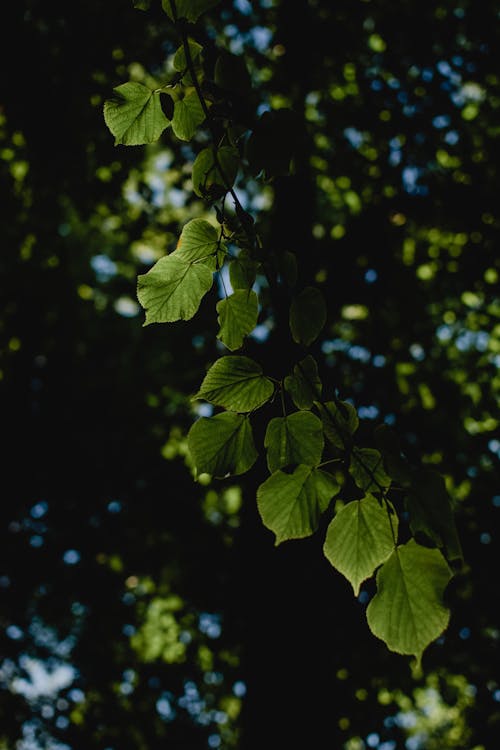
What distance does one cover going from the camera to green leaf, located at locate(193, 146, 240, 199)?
1.04 metres

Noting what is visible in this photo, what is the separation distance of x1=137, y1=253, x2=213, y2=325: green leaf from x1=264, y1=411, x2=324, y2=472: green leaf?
0.30 meters

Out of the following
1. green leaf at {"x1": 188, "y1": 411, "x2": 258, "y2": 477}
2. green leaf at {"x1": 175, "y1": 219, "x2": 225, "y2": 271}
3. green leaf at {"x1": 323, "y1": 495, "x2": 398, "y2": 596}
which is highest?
green leaf at {"x1": 175, "y1": 219, "x2": 225, "y2": 271}

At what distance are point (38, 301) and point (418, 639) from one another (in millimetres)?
6725

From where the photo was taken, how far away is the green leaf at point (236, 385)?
1.07 metres

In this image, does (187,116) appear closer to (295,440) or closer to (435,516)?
(295,440)

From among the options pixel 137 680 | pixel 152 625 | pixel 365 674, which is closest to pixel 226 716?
pixel 152 625

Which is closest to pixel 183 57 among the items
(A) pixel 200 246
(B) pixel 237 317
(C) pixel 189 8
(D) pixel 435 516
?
(C) pixel 189 8

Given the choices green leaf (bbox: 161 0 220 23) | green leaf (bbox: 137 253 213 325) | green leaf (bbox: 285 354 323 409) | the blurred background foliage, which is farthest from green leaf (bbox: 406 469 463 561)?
the blurred background foliage

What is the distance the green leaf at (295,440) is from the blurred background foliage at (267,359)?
2522mm

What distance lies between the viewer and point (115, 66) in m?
4.23

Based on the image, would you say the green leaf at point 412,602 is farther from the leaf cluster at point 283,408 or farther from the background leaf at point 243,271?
the background leaf at point 243,271

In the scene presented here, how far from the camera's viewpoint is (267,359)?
2838 mm

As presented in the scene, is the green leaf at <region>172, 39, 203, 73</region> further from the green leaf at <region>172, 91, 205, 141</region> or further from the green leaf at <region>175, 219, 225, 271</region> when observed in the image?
the green leaf at <region>175, 219, 225, 271</region>

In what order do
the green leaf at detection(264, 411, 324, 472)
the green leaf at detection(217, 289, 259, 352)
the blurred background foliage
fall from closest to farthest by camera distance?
the green leaf at detection(264, 411, 324, 472)
the green leaf at detection(217, 289, 259, 352)
the blurred background foliage
